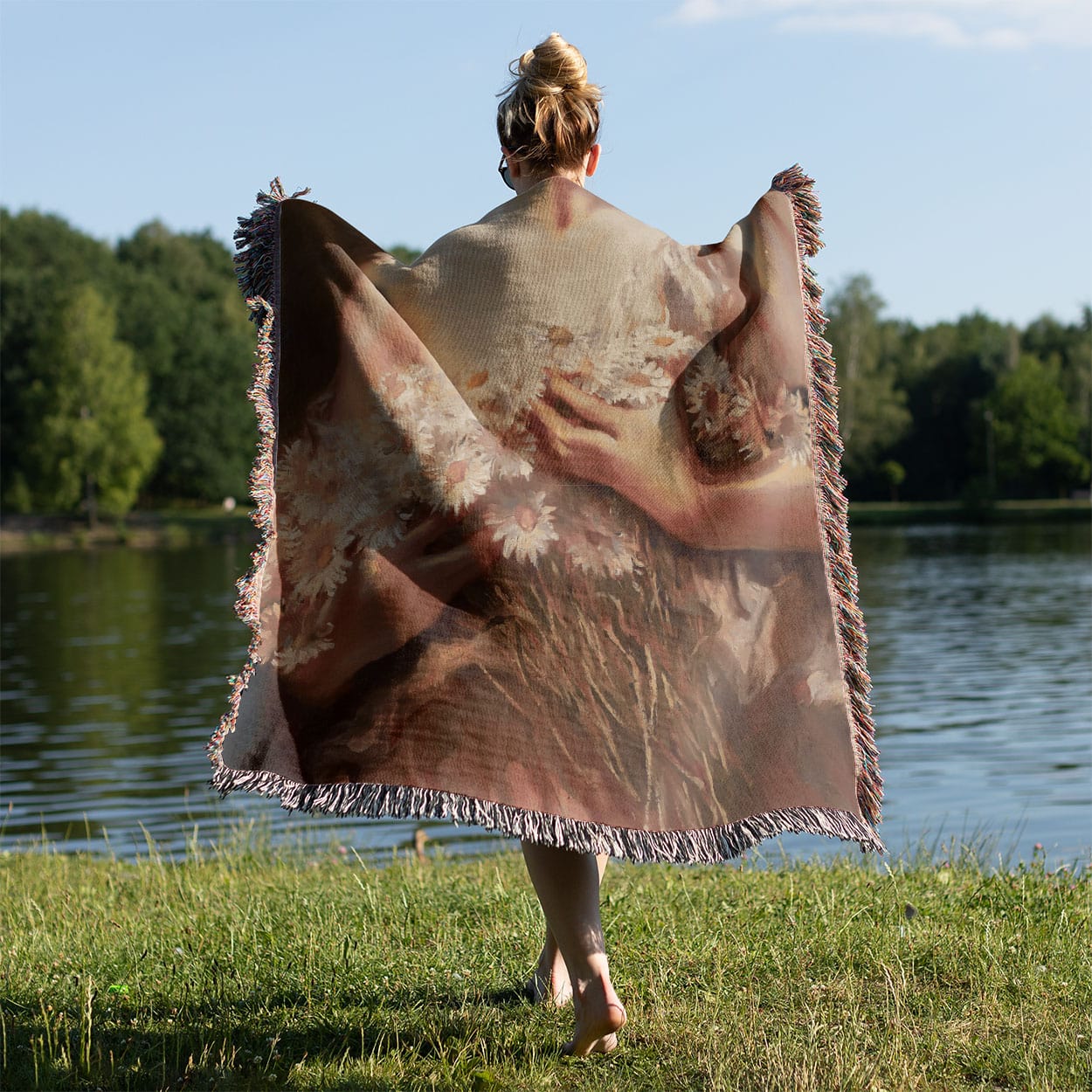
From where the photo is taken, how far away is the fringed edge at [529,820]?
283 cm

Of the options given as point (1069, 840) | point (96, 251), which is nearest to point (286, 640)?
point (1069, 840)

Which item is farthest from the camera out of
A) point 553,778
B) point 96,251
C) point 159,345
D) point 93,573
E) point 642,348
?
point 96,251

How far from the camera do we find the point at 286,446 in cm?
316

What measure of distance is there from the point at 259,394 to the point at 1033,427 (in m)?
64.6

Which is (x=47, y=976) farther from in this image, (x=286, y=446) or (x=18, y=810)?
(x=18, y=810)

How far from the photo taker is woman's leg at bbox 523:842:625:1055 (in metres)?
2.83

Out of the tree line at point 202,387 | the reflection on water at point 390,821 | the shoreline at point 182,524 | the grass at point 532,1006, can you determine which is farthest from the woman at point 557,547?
the tree line at point 202,387

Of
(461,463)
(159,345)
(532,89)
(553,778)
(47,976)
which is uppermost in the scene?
(159,345)

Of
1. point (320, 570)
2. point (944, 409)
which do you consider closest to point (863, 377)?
point (944, 409)

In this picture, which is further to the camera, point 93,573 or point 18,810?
point 93,573

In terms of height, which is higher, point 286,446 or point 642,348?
point 642,348

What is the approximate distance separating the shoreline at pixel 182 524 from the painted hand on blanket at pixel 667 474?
43243 mm

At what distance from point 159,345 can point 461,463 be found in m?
54.4

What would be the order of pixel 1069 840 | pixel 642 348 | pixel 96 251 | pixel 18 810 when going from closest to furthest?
pixel 642 348 < pixel 1069 840 < pixel 18 810 < pixel 96 251
